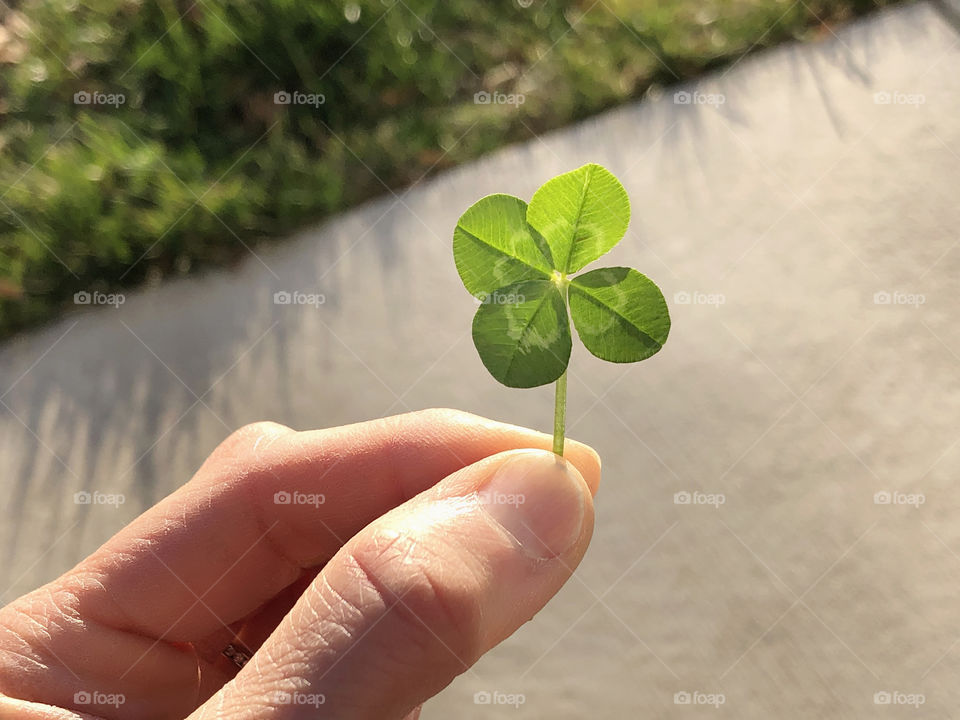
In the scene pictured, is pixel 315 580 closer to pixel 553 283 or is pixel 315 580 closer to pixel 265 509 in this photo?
pixel 265 509

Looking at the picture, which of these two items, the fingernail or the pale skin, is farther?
the fingernail

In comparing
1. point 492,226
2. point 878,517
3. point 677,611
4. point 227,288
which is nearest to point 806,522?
point 878,517

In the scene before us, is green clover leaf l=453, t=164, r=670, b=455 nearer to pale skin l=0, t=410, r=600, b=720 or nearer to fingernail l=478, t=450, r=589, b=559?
fingernail l=478, t=450, r=589, b=559

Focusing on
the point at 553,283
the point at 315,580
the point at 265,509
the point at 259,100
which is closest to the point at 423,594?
the point at 315,580

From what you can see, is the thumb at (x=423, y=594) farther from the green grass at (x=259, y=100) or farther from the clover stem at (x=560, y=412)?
the green grass at (x=259, y=100)

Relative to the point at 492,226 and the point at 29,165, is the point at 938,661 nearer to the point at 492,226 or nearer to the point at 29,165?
the point at 492,226

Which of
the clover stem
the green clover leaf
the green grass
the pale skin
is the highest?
the green grass

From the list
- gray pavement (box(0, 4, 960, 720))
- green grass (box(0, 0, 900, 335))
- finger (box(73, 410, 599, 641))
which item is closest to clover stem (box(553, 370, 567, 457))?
finger (box(73, 410, 599, 641))
